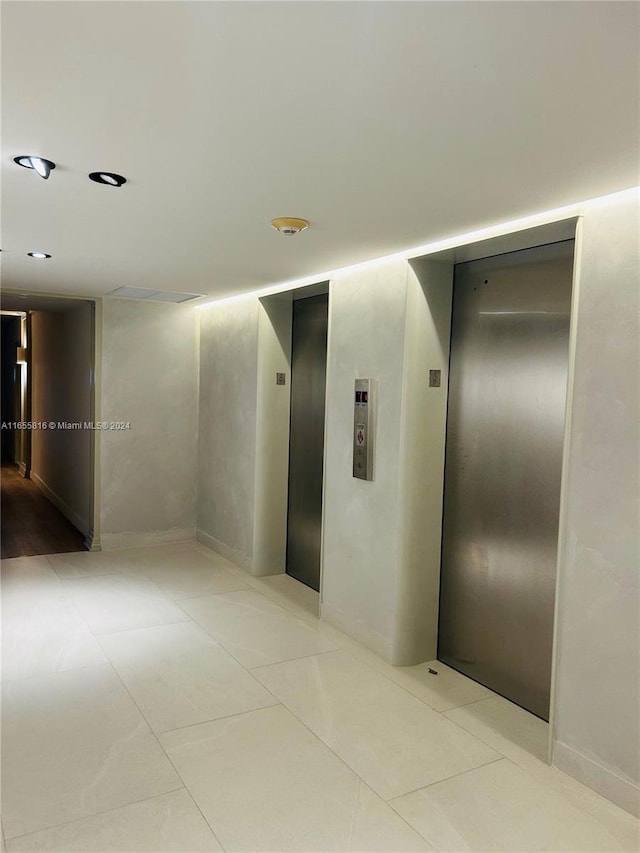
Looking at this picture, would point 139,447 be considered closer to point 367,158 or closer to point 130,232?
point 130,232

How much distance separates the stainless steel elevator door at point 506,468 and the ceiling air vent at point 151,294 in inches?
120

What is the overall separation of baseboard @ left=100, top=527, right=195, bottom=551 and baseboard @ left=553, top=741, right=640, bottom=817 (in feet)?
15.9

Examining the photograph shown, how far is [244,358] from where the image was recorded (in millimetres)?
6109

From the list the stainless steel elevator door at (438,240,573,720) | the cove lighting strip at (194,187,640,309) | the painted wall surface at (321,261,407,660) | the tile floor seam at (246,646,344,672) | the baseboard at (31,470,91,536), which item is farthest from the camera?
the baseboard at (31,470,91,536)

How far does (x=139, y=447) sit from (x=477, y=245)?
4.48 meters

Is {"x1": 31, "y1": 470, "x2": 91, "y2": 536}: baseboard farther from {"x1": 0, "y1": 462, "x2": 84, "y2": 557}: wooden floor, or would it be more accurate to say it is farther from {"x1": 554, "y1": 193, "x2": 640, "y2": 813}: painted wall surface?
{"x1": 554, "y1": 193, "x2": 640, "y2": 813}: painted wall surface

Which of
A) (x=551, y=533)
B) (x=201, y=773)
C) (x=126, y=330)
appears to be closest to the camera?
(x=201, y=773)

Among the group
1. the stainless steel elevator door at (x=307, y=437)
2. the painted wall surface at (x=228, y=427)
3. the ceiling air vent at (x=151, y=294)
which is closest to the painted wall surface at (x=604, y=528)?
the stainless steel elevator door at (x=307, y=437)

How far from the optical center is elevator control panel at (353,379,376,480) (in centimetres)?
431

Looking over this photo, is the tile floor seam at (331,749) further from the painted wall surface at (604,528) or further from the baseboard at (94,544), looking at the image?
the baseboard at (94,544)

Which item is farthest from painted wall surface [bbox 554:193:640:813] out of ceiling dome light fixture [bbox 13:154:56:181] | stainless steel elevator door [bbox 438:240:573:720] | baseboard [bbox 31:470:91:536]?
baseboard [bbox 31:470:91:536]

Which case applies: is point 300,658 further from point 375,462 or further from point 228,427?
point 228,427

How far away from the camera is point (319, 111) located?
1974 mm

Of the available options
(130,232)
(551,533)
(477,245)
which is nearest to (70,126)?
(130,232)
